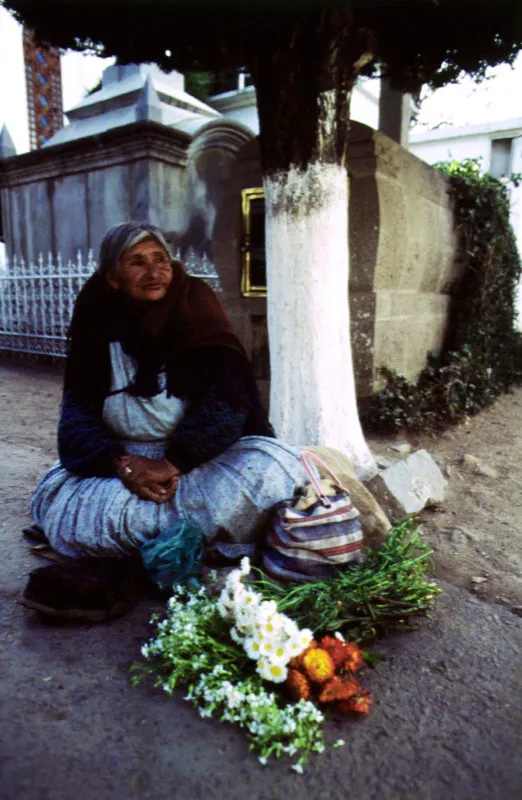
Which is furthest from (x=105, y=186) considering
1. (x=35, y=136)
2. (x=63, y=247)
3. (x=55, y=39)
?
(x=55, y=39)

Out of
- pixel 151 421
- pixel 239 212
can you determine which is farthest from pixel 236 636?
pixel 239 212

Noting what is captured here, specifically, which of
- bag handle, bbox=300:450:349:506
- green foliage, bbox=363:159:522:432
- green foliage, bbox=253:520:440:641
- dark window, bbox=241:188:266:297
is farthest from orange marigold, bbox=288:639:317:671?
dark window, bbox=241:188:266:297

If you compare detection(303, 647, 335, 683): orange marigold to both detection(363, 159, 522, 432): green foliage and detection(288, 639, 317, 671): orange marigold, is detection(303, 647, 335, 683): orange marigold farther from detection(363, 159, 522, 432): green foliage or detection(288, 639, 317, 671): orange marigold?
detection(363, 159, 522, 432): green foliage

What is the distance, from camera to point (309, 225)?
3.50 m

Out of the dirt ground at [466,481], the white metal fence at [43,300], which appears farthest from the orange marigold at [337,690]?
the white metal fence at [43,300]

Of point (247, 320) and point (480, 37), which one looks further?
point (247, 320)

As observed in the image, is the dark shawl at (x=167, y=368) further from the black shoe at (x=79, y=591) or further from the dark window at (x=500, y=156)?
the dark window at (x=500, y=156)

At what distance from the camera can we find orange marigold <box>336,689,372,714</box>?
5.62ft

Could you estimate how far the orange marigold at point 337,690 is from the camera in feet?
5.60

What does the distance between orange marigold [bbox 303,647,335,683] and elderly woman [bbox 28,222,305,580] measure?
0.70 m

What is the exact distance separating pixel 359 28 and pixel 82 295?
7.33ft

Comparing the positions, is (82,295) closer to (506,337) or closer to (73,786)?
(73,786)

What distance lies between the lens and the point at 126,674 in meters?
1.91

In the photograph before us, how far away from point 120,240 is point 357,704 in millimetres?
1961
